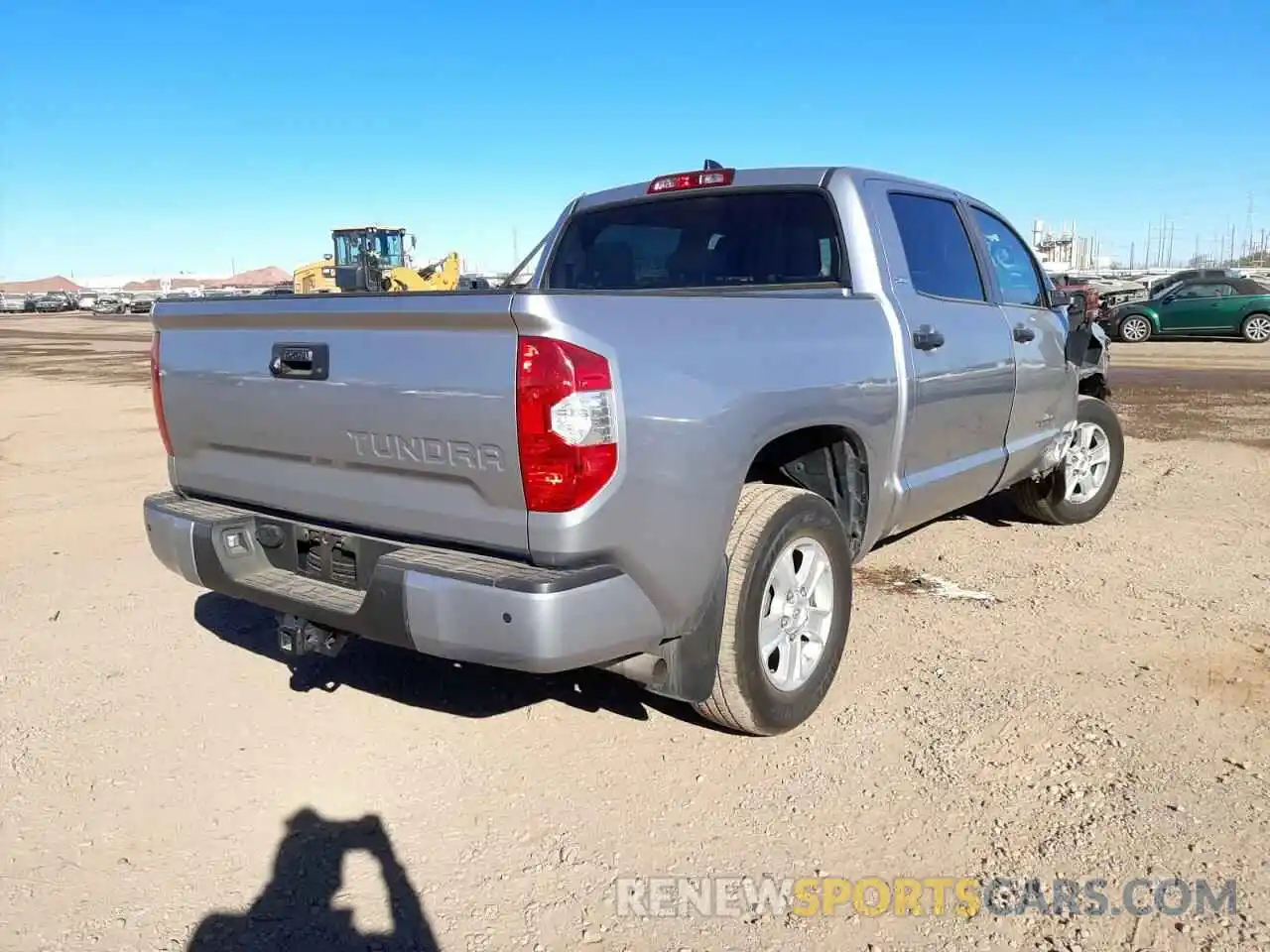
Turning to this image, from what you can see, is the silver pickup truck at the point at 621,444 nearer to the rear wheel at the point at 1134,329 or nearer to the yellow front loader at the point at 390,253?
the rear wheel at the point at 1134,329

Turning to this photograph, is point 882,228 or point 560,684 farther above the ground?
point 882,228

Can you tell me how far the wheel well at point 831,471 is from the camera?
11.5 ft

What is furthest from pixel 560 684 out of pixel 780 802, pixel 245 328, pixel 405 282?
pixel 405 282

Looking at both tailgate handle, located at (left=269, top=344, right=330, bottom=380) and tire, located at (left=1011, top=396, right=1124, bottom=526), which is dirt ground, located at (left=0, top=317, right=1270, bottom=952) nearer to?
tire, located at (left=1011, top=396, right=1124, bottom=526)

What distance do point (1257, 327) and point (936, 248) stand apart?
20637 mm

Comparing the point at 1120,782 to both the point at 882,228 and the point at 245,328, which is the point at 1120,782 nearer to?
the point at 882,228

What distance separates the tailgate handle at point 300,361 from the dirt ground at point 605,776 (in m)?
1.33

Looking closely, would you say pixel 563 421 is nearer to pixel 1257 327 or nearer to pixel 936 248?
pixel 936 248

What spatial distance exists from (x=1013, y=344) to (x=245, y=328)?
3545mm

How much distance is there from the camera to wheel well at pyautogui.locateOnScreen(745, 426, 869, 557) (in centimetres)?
352

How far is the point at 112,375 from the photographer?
56.0 feet

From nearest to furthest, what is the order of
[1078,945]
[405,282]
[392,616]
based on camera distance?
[1078,945]
[392,616]
[405,282]

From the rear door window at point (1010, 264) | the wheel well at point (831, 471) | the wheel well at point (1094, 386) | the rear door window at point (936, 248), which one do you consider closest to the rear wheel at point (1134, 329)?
the wheel well at point (1094, 386)

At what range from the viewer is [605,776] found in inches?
124
